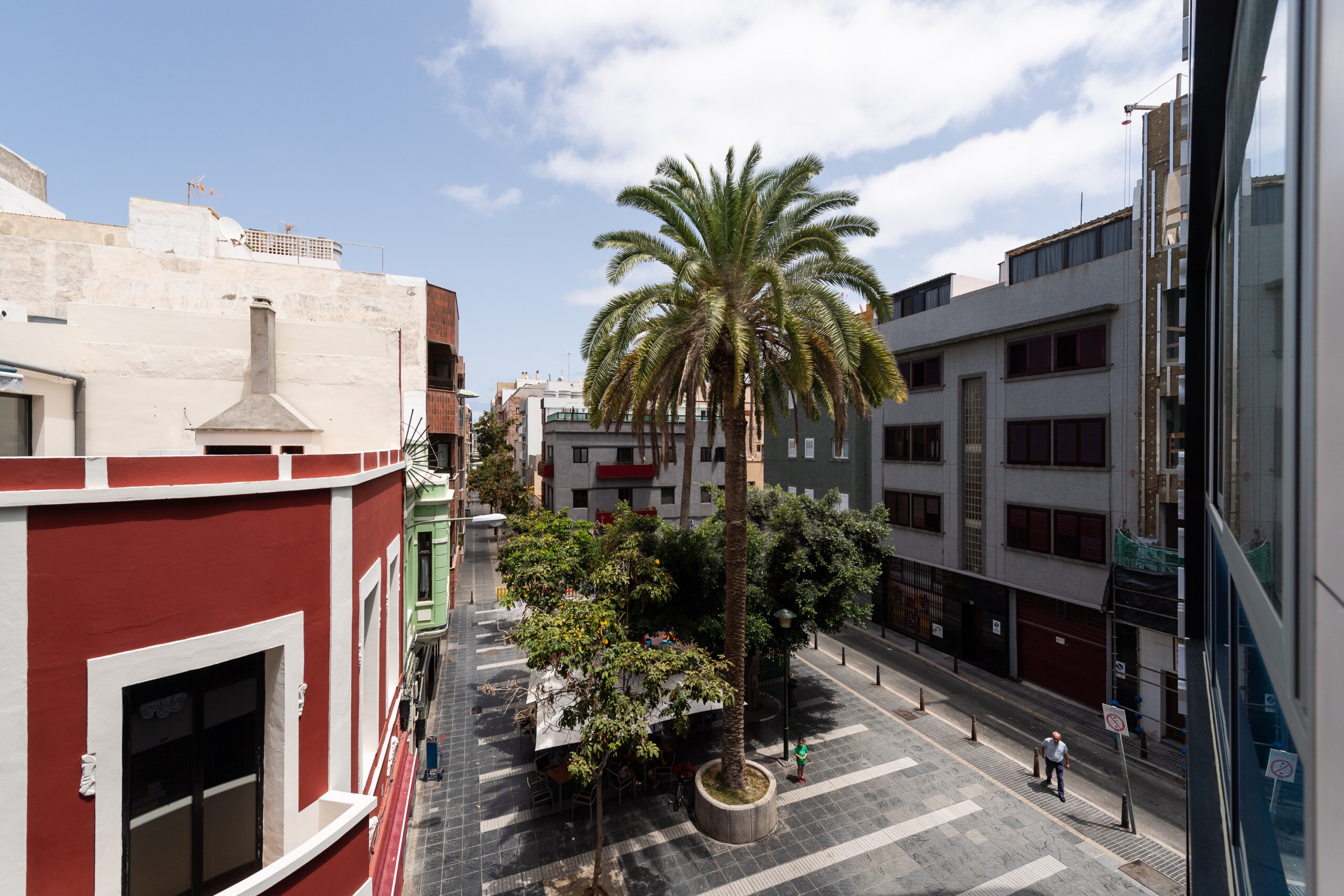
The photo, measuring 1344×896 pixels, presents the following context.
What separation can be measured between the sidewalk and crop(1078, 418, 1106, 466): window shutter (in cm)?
855

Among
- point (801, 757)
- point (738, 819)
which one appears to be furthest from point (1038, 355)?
point (738, 819)

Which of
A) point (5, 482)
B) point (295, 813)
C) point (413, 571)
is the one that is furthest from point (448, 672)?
point (5, 482)

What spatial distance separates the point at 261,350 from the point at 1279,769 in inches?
574

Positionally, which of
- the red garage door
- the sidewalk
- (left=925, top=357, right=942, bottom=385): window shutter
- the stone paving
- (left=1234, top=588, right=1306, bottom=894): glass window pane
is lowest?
the sidewalk

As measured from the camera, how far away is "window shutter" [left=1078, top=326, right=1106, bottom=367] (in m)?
19.6

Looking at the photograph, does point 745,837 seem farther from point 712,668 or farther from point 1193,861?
point 1193,861

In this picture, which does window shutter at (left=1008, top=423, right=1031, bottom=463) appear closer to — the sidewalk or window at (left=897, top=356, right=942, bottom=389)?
window at (left=897, top=356, right=942, bottom=389)

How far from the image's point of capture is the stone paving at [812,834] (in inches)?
480

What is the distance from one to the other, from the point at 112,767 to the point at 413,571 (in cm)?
1183

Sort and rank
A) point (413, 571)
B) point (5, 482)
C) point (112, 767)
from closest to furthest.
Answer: point (5, 482) < point (112, 767) < point (413, 571)

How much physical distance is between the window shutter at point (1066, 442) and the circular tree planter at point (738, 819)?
49.9 ft

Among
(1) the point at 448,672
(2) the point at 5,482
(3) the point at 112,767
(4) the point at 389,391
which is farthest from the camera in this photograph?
(1) the point at 448,672

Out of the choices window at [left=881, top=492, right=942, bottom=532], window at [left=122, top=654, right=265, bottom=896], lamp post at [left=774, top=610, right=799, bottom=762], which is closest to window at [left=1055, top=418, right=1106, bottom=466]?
window at [left=881, top=492, right=942, bottom=532]

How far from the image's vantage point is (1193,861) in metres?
7.08
